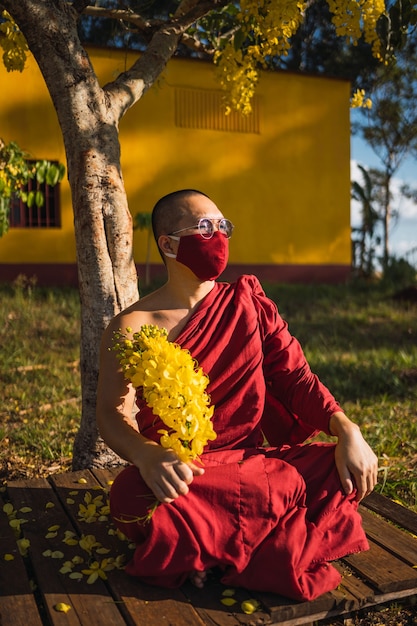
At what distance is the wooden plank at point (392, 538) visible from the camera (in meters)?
2.95

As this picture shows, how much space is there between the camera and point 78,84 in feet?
13.3

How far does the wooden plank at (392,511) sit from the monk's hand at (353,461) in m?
0.55

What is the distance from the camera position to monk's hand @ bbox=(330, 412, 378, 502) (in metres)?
2.80

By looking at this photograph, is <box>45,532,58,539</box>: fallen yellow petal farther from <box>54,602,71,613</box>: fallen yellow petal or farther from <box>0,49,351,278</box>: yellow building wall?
<box>0,49,351,278</box>: yellow building wall

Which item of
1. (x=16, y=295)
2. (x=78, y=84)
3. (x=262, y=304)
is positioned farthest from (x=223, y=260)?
(x=16, y=295)

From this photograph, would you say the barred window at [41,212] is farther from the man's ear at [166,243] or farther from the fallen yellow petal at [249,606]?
the fallen yellow petal at [249,606]

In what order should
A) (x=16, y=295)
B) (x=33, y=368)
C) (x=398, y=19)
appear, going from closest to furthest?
(x=398, y=19)
(x=33, y=368)
(x=16, y=295)

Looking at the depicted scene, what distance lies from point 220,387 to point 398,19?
2.26 meters

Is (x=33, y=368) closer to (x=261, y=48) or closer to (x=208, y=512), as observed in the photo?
(x=261, y=48)

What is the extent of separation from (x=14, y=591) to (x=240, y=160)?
478 inches

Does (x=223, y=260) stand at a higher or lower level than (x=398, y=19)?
lower

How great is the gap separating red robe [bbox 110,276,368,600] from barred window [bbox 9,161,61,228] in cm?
1019

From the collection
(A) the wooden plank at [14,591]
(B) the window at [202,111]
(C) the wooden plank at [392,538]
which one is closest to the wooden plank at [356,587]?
(C) the wooden plank at [392,538]

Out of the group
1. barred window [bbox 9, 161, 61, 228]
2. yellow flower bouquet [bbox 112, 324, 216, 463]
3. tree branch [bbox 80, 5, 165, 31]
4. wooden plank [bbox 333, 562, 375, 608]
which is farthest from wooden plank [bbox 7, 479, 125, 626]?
barred window [bbox 9, 161, 61, 228]
